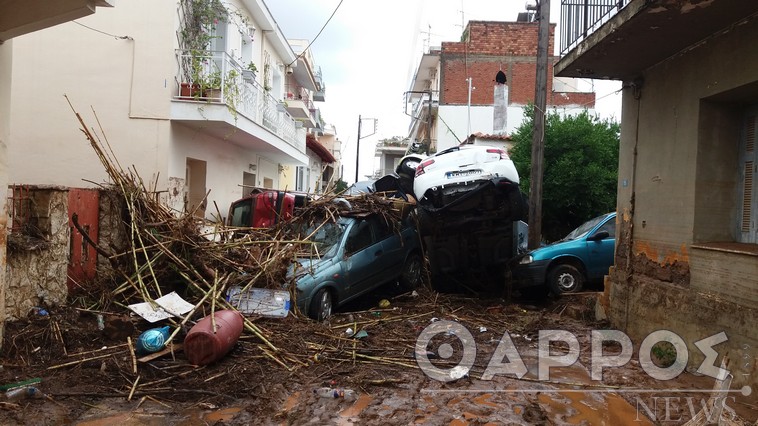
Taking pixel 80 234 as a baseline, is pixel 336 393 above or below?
below

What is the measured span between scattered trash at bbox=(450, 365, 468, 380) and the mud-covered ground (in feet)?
0.11

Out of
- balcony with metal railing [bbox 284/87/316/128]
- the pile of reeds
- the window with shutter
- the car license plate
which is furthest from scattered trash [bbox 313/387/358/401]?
balcony with metal railing [bbox 284/87/316/128]

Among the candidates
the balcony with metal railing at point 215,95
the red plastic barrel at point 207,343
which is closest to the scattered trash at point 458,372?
the red plastic barrel at point 207,343

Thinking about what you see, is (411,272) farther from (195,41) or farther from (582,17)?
(195,41)

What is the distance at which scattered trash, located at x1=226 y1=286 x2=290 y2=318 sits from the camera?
21.0 feet

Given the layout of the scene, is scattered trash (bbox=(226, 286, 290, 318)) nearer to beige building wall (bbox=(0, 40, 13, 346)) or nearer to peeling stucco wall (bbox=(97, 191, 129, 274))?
peeling stucco wall (bbox=(97, 191, 129, 274))

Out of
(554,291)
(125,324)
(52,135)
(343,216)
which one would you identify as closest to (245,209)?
(343,216)

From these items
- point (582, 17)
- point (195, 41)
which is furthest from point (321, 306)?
point (195, 41)

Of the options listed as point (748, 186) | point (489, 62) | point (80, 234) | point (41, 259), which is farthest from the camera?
point (489, 62)

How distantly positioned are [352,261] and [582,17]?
472cm

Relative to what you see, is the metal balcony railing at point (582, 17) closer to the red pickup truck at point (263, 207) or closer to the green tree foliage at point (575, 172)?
the red pickup truck at point (263, 207)

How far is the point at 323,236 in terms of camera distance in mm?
8258

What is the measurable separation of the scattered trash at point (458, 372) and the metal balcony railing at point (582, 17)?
4.17 meters

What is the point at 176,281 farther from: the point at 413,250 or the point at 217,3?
the point at 217,3
